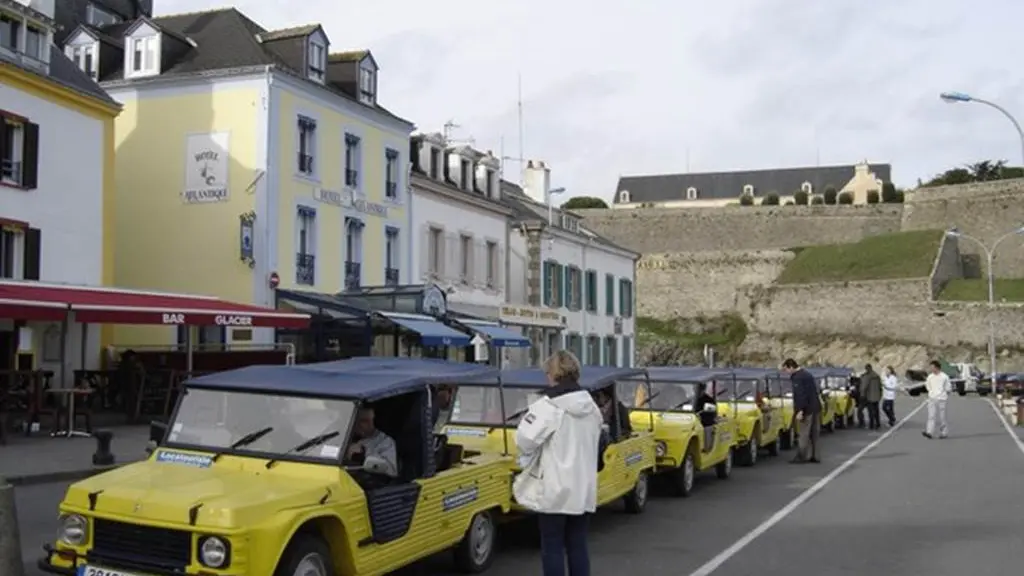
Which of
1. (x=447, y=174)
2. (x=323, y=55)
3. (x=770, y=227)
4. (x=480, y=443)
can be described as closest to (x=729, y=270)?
(x=770, y=227)

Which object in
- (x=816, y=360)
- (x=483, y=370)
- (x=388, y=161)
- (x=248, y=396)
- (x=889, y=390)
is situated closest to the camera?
(x=248, y=396)

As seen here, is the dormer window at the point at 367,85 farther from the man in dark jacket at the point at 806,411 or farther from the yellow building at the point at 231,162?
the man in dark jacket at the point at 806,411

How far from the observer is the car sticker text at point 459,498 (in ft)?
26.5

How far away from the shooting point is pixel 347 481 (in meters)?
6.95

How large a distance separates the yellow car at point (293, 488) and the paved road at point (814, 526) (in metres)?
1.14

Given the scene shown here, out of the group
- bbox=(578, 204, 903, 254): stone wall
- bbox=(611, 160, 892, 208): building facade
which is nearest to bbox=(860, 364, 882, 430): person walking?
bbox=(578, 204, 903, 254): stone wall

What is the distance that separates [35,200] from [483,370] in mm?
16548

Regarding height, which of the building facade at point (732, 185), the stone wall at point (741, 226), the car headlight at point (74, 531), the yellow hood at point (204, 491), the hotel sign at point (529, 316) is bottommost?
the car headlight at point (74, 531)

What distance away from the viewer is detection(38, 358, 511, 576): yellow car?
6.04m

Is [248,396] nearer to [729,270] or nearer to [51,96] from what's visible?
[51,96]

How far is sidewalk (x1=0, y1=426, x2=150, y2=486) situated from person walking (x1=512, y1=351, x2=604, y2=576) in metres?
7.84

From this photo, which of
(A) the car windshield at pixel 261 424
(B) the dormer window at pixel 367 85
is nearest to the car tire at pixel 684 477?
(A) the car windshield at pixel 261 424

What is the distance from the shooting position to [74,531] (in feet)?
20.7

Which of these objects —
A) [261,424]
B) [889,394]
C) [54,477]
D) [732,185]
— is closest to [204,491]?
[261,424]
